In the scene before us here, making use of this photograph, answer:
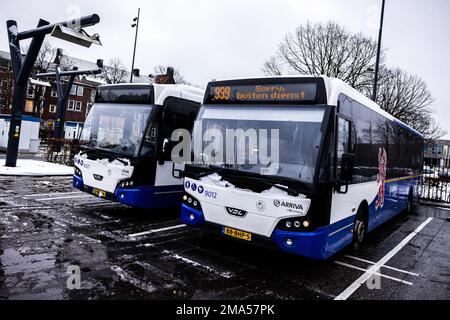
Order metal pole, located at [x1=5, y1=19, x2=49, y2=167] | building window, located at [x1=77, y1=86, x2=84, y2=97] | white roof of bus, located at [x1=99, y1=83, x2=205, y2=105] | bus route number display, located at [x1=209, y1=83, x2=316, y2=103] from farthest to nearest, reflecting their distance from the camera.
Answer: building window, located at [x1=77, y1=86, x2=84, y2=97]
metal pole, located at [x1=5, y1=19, x2=49, y2=167]
white roof of bus, located at [x1=99, y1=83, x2=205, y2=105]
bus route number display, located at [x1=209, y1=83, x2=316, y2=103]

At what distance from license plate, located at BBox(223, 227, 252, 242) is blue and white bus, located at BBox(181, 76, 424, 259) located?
0.05 ft

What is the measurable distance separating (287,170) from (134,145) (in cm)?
404

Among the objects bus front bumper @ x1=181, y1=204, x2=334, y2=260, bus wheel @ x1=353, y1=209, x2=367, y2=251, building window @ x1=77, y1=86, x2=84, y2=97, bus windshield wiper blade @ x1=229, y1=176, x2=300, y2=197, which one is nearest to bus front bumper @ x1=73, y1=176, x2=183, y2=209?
bus windshield wiper blade @ x1=229, y1=176, x2=300, y2=197

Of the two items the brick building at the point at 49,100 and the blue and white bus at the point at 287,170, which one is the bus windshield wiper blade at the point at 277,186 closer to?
the blue and white bus at the point at 287,170

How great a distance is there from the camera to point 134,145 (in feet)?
25.5

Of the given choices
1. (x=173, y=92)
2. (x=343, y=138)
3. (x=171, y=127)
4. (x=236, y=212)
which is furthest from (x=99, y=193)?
(x=343, y=138)

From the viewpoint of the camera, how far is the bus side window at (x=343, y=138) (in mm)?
5355

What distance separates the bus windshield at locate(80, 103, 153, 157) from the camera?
782cm

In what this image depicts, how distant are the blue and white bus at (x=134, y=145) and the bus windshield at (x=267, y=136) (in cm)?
165

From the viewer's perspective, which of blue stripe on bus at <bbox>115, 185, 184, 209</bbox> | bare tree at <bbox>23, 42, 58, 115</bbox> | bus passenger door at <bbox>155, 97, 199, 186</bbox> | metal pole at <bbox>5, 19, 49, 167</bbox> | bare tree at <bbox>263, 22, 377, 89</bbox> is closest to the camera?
blue stripe on bus at <bbox>115, 185, 184, 209</bbox>

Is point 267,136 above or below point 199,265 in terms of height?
above

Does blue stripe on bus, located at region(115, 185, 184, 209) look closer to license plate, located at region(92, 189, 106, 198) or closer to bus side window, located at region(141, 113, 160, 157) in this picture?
license plate, located at region(92, 189, 106, 198)

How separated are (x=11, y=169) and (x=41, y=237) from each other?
1028cm

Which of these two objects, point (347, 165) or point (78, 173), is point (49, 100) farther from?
point (347, 165)
